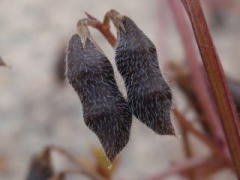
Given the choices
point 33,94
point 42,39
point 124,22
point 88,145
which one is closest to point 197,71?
point 124,22

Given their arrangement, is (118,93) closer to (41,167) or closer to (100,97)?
(100,97)

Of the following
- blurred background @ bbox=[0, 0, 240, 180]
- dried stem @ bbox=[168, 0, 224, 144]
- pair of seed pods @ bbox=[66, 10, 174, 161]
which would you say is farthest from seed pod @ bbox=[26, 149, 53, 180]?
blurred background @ bbox=[0, 0, 240, 180]

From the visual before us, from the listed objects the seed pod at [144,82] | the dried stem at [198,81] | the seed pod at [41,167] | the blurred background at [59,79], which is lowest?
the blurred background at [59,79]

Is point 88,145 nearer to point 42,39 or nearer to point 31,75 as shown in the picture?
point 31,75

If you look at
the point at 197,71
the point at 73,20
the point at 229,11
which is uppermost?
the point at 197,71

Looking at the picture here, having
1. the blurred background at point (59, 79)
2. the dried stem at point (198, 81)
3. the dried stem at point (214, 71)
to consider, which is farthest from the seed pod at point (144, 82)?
the blurred background at point (59, 79)

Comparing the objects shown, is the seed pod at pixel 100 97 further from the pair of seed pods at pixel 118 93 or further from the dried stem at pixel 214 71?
the dried stem at pixel 214 71

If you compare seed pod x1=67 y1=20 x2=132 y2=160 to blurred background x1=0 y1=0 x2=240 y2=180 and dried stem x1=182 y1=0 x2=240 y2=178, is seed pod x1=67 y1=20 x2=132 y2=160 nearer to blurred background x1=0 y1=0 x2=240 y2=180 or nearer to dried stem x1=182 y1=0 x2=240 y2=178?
dried stem x1=182 y1=0 x2=240 y2=178
